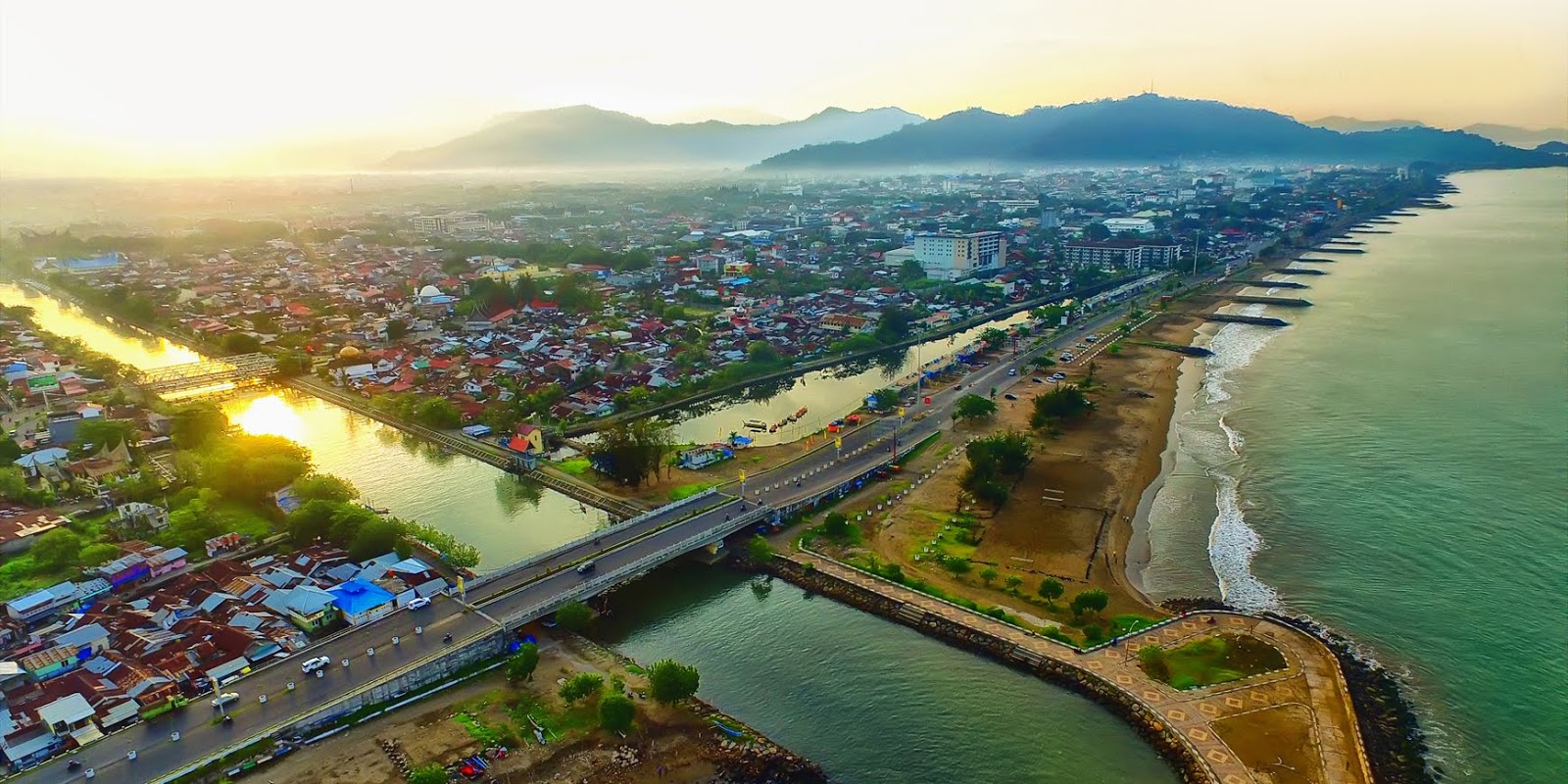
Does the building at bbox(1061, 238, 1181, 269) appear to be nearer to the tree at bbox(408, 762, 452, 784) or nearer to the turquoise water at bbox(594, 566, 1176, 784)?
the turquoise water at bbox(594, 566, 1176, 784)

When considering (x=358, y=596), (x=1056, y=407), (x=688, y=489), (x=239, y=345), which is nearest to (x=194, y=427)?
(x=358, y=596)

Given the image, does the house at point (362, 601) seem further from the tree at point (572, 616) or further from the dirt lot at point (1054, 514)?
the dirt lot at point (1054, 514)

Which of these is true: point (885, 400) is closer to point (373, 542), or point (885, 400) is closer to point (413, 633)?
point (373, 542)

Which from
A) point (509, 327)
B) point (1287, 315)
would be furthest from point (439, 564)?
point (1287, 315)

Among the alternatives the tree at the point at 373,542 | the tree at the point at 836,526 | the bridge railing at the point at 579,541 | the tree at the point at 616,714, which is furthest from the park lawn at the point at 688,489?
the tree at the point at 616,714

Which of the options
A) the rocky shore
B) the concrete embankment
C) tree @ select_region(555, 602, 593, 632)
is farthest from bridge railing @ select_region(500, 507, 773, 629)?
the rocky shore

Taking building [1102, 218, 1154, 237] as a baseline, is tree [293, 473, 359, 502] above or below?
below
